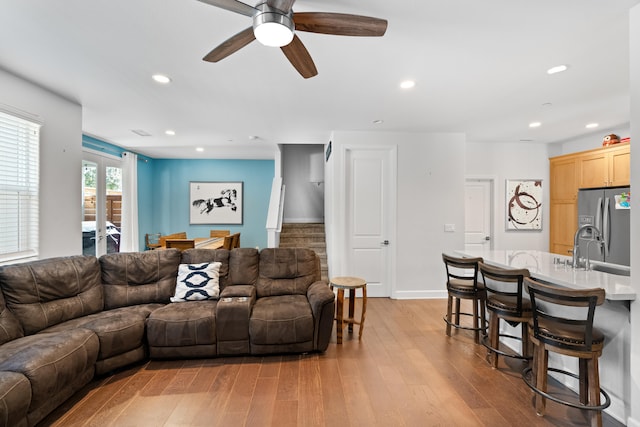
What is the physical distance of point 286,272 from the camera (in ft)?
11.1

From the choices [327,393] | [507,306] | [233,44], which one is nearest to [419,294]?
[507,306]

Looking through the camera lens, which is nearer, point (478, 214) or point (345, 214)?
point (345, 214)

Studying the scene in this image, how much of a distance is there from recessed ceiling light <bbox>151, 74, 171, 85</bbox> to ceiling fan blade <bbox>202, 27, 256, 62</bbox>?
3.63 feet

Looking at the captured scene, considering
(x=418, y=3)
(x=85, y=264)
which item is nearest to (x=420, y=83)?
(x=418, y=3)

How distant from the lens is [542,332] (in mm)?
1937

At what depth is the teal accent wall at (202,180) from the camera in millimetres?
7035

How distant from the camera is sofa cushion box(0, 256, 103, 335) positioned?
232cm

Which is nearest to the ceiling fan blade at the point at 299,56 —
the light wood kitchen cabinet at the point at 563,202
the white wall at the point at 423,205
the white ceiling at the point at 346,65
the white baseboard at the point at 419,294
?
the white ceiling at the point at 346,65

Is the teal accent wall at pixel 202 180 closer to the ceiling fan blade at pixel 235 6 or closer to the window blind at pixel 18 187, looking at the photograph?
the window blind at pixel 18 187

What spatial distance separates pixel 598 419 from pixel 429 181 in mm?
3359

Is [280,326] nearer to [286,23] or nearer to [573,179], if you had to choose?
[286,23]

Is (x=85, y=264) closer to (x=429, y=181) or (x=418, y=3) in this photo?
(x=418, y=3)

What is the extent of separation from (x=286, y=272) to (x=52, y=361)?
79.4 inches

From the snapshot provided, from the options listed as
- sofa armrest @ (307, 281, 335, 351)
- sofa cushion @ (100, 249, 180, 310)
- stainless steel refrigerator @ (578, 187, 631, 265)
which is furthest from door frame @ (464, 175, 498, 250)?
sofa cushion @ (100, 249, 180, 310)
